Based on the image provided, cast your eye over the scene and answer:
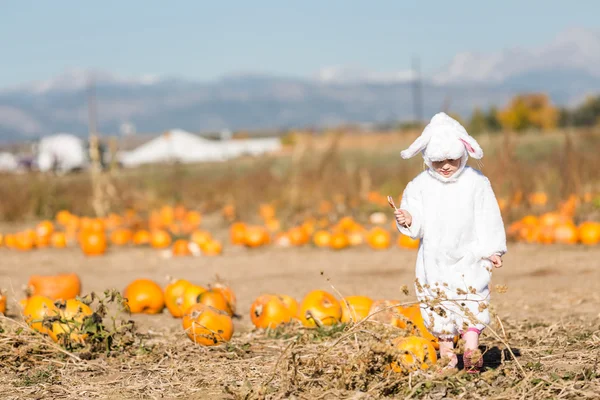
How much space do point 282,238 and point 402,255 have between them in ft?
6.94

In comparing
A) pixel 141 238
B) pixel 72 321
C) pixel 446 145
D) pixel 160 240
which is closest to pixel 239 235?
pixel 160 240

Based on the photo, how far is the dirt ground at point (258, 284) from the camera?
4176 mm

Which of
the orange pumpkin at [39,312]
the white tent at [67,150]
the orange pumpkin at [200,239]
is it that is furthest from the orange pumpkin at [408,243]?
the white tent at [67,150]

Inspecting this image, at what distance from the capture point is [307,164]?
16500 millimetres

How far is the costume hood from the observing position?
4074 millimetres

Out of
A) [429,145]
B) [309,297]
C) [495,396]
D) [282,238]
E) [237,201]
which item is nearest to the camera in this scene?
[495,396]

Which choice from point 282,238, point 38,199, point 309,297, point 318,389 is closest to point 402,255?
point 282,238

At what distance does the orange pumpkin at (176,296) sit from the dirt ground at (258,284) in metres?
0.09

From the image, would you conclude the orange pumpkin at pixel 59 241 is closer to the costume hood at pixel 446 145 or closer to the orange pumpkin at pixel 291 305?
the orange pumpkin at pixel 291 305

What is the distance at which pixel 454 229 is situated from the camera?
4.11 metres

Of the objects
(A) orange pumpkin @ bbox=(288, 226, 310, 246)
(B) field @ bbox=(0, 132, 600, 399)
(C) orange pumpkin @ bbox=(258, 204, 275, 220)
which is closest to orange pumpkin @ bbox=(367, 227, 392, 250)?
(B) field @ bbox=(0, 132, 600, 399)

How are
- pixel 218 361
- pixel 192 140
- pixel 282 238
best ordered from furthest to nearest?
pixel 192 140
pixel 282 238
pixel 218 361

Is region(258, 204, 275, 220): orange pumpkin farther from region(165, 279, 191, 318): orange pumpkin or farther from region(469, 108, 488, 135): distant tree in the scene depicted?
region(469, 108, 488, 135): distant tree

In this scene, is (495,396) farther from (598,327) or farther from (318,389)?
(598,327)
